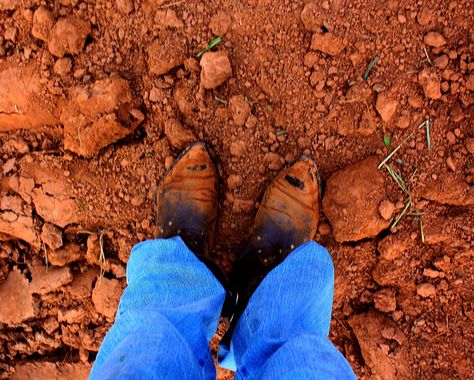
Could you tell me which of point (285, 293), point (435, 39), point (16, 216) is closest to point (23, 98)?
point (16, 216)

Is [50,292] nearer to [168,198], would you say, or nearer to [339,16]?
[168,198]

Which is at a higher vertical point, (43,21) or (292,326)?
(43,21)

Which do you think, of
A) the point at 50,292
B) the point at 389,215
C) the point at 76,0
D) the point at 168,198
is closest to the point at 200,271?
the point at 168,198

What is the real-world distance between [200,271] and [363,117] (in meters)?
0.94

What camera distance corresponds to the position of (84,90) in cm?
191

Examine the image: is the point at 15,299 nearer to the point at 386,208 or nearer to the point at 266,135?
the point at 266,135

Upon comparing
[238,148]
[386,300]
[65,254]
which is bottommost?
[386,300]

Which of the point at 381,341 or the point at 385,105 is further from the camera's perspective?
the point at 381,341

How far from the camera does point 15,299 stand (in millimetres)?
2203

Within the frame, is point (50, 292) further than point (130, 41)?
Yes

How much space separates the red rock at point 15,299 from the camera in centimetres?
219

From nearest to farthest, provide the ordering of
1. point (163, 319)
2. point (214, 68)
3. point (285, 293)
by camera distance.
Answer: point (163, 319)
point (285, 293)
point (214, 68)

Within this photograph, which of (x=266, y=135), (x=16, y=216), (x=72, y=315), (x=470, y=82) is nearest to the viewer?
(x=470, y=82)

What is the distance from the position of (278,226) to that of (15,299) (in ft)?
4.54
